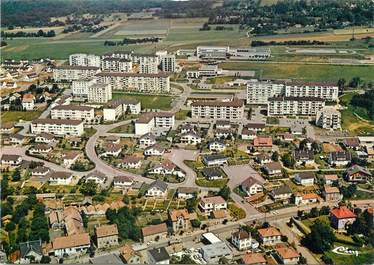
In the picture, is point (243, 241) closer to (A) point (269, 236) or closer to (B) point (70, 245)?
(A) point (269, 236)

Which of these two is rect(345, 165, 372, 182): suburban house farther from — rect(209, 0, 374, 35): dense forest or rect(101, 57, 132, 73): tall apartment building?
rect(209, 0, 374, 35): dense forest

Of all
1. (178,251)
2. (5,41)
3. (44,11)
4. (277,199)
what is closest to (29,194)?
(178,251)

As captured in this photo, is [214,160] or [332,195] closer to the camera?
[332,195]

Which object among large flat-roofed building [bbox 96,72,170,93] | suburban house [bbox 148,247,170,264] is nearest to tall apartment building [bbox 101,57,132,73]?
large flat-roofed building [bbox 96,72,170,93]

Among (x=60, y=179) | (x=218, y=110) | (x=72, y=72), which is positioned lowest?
(x=60, y=179)

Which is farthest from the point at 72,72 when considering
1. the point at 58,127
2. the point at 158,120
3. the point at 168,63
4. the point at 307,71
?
the point at 307,71

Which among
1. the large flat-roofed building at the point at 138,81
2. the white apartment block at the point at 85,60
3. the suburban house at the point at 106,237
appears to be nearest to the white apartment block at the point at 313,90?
the large flat-roofed building at the point at 138,81

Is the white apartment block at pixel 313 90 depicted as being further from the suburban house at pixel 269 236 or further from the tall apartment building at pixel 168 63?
the suburban house at pixel 269 236
